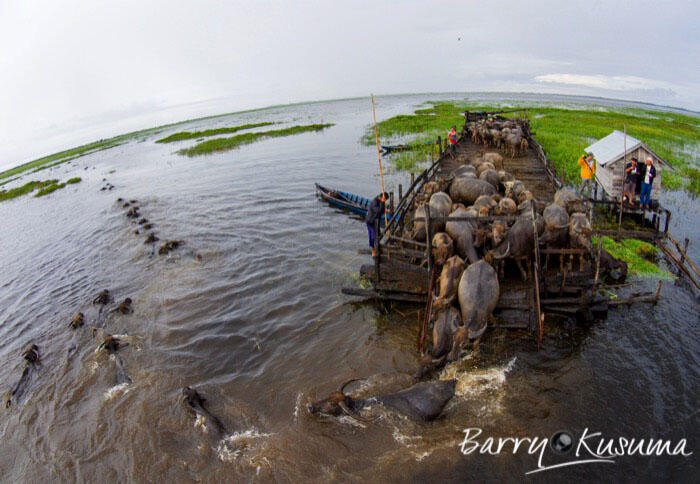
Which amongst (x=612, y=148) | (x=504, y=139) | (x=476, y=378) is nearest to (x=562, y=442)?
(x=476, y=378)

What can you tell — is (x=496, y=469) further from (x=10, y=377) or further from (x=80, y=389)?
(x=10, y=377)

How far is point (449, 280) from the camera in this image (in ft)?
30.6

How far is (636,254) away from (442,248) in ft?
28.9

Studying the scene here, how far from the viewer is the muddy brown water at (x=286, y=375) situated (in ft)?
22.9

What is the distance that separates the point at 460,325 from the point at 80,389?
33.5 feet

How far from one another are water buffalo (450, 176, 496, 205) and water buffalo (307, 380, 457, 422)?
28.0 ft

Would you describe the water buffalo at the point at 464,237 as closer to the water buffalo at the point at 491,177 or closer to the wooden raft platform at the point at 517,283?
the wooden raft platform at the point at 517,283

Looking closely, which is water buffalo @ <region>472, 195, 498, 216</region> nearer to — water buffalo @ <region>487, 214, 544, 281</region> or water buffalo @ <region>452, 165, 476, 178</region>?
water buffalo @ <region>487, 214, 544, 281</region>

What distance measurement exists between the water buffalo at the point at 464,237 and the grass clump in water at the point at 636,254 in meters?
6.34

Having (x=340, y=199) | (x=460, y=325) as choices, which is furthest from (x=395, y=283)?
(x=340, y=199)

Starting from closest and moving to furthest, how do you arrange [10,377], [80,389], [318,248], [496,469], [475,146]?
[496,469] → [80,389] → [10,377] → [318,248] → [475,146]

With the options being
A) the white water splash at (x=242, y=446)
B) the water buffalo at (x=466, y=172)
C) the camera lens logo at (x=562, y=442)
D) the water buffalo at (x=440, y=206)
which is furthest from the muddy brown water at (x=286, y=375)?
the water buffalo at (x=466, y=172)

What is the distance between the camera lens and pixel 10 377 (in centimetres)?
1059

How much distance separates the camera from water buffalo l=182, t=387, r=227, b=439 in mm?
7762
